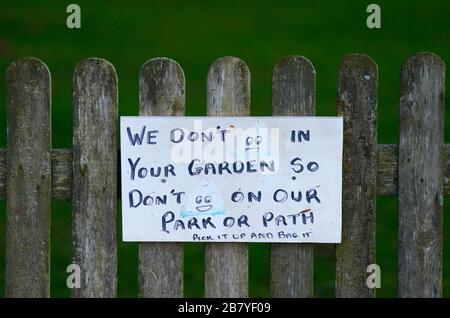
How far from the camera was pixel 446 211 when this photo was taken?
7.95 m

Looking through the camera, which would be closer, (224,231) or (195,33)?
(224,231)

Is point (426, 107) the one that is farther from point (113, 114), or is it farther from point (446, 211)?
point (446, 211)

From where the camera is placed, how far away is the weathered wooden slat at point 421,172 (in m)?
4.67

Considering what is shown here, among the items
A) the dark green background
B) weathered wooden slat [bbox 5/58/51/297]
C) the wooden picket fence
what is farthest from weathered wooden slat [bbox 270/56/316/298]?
the dark green background

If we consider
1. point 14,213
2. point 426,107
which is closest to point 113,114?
point 14,213

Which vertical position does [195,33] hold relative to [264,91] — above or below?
above

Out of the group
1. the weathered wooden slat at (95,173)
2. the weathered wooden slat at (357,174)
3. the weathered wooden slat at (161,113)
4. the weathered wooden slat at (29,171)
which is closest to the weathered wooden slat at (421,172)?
the weathered wooden slat at (357,174)

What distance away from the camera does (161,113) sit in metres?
4.70

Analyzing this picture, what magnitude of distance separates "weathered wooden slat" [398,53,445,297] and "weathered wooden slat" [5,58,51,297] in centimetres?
148

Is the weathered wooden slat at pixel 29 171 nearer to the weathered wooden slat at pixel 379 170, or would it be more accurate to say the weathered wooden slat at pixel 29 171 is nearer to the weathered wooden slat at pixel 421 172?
the weathered wooden slat at pixel 379 170

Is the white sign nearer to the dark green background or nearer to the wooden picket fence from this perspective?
the wooden picket fence

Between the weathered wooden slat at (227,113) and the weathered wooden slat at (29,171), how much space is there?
687 millimetres

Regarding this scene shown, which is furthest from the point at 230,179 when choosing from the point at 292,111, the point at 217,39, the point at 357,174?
the point at 217,39
